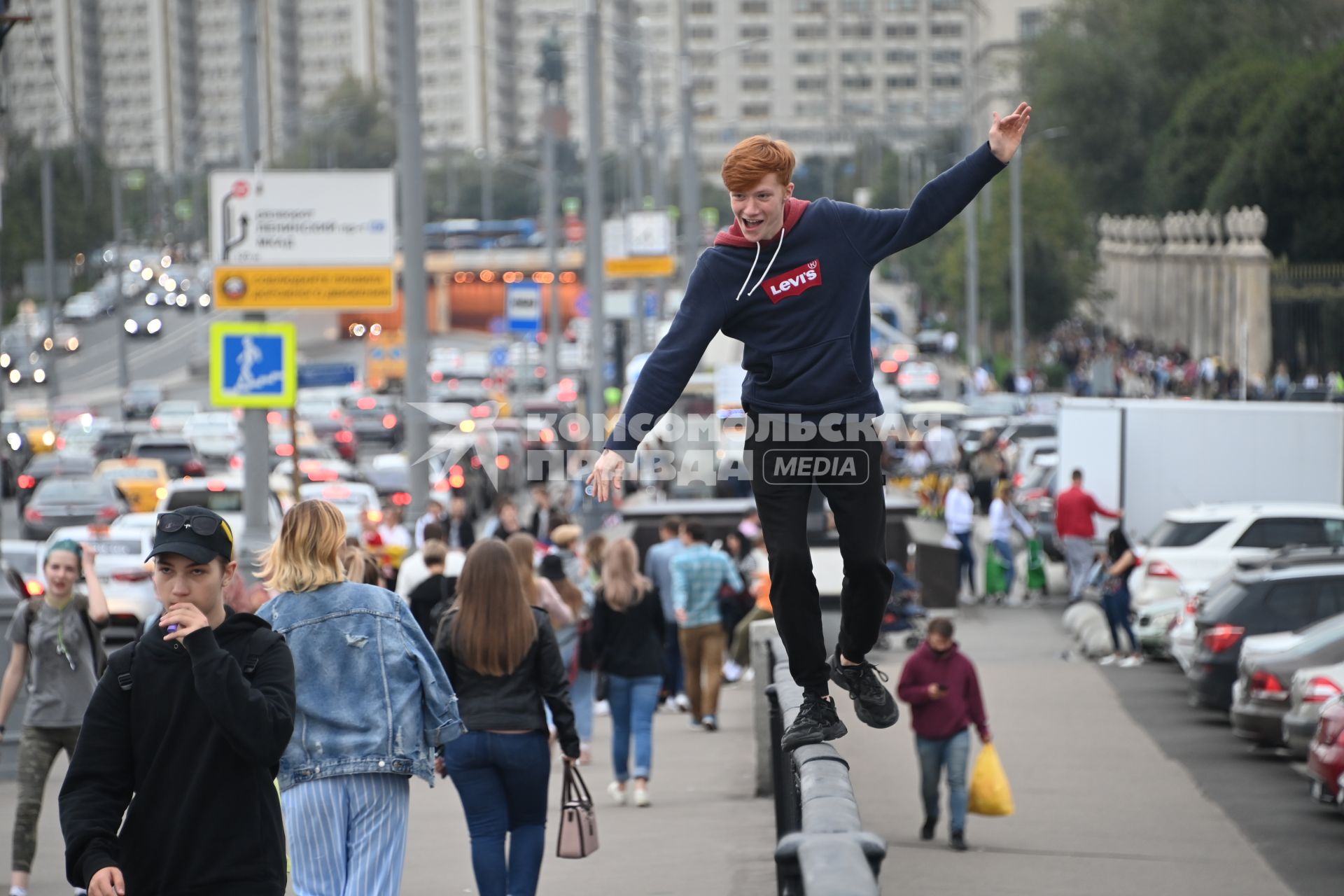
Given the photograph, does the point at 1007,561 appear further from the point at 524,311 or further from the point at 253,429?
the point at 253,429

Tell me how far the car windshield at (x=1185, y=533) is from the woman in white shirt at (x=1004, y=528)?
13.7ft

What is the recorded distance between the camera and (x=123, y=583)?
70.9 feet

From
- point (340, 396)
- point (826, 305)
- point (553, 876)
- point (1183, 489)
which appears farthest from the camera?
point (340, 396)

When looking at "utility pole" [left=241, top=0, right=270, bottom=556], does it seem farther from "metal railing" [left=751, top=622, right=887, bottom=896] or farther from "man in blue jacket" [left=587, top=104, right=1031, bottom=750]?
"man in blue jacket" [left=587, top=104, right=1031, bottom=750]

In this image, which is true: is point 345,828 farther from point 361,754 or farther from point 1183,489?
point 1183,489

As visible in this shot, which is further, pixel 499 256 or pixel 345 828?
pixel 499 256

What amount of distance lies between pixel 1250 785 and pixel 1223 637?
8.24ft

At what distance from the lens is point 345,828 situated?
5844 mm

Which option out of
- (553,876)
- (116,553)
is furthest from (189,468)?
(553,876)

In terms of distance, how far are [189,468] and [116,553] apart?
2046 cm

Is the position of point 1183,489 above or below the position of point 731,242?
below

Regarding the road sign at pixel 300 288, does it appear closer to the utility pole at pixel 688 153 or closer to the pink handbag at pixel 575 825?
the pink handbag at pixel 575 825

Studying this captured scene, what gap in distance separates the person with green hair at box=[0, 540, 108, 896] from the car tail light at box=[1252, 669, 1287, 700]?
8938 millimetres

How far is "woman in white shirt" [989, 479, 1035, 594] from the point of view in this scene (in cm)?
2655
